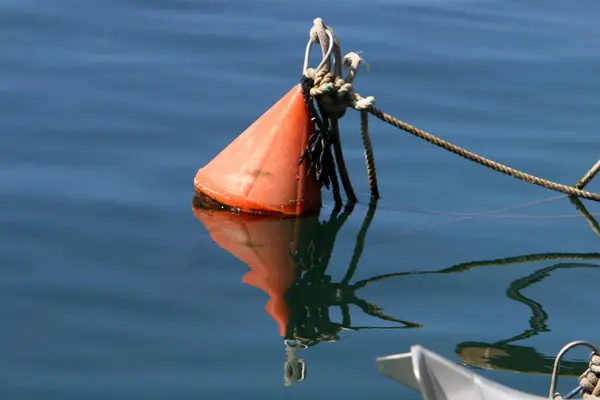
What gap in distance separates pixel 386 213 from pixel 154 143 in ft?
4.81

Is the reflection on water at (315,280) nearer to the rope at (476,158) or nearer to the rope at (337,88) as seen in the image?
the rope at (476,158)

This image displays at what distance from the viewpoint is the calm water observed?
4332 millimetres

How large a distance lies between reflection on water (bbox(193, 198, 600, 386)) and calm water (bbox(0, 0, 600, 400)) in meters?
0.02

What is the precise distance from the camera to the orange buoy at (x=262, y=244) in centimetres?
496

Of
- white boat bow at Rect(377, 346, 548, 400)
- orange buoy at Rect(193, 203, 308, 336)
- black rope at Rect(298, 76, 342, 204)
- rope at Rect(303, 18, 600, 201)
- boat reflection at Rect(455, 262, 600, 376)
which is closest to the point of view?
white boat bow at Rect(377, 346, 548, 400)

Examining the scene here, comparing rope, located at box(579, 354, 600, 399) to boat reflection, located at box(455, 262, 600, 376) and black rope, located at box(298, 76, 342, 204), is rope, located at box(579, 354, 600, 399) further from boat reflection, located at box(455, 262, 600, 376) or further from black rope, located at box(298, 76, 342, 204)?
black rope, located at box(298, 76, 342, 204)

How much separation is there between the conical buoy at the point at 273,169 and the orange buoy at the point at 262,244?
0.23 ft

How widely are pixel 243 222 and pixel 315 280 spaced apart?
25.9 inches

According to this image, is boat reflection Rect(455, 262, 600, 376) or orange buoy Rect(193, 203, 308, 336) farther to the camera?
orange buoy Rect(193, 203, 308, 336)

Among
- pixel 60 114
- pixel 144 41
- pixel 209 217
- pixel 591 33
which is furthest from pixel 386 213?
pixel 591 33

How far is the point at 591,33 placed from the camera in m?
8.92

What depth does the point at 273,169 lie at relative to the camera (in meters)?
5.50

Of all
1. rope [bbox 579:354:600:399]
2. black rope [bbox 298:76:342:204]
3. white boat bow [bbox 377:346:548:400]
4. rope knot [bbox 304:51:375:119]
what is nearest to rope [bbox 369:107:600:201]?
rope knot [bbox 304:51:375:119]

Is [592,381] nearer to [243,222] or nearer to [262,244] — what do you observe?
[262,244]
